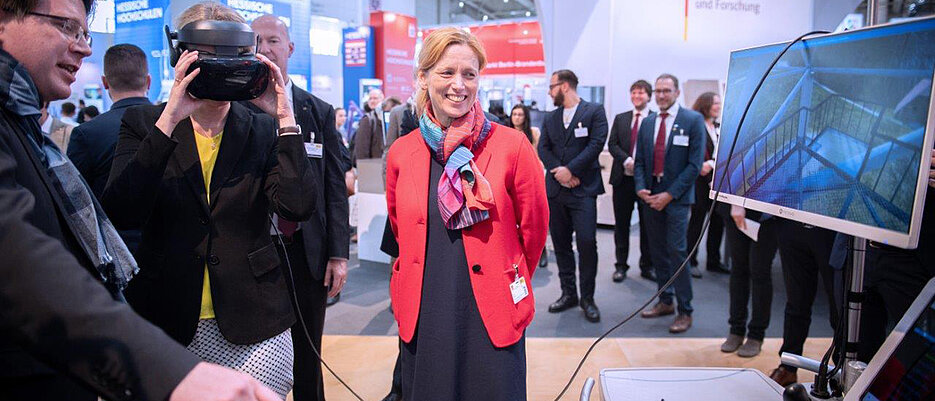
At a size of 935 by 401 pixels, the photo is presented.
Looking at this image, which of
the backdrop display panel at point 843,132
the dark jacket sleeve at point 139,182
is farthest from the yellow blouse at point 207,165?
the backdrop display panel at point 843,132

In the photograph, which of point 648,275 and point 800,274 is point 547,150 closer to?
point 648,275

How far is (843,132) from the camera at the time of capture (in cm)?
119

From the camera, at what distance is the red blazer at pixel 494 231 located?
176cm

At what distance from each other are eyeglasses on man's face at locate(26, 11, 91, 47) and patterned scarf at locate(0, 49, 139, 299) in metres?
0.11

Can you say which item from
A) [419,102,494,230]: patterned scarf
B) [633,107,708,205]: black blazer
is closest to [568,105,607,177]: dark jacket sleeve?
[633,107,708,205]: black blazer

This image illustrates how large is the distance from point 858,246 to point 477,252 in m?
0.91

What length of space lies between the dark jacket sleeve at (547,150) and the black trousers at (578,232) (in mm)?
227

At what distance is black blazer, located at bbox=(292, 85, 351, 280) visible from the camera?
214cm

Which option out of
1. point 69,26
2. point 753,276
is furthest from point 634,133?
point 69,26

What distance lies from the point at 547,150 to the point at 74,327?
415 centimetres

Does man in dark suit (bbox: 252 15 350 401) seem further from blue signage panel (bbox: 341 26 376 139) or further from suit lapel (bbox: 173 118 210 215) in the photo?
blue signage panel (bbox: 341 26 376 139)

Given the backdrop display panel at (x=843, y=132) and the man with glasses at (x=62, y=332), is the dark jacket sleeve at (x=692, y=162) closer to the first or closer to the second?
the backdrop display panel at (x=843, y=132)

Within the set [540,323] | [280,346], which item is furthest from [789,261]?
[280,346]

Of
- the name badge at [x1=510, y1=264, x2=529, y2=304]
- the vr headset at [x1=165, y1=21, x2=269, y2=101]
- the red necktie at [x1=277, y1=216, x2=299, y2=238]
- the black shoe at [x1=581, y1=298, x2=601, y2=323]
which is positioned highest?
the vr headset at [x1=165, y1=21, x2=269, y2=101]
